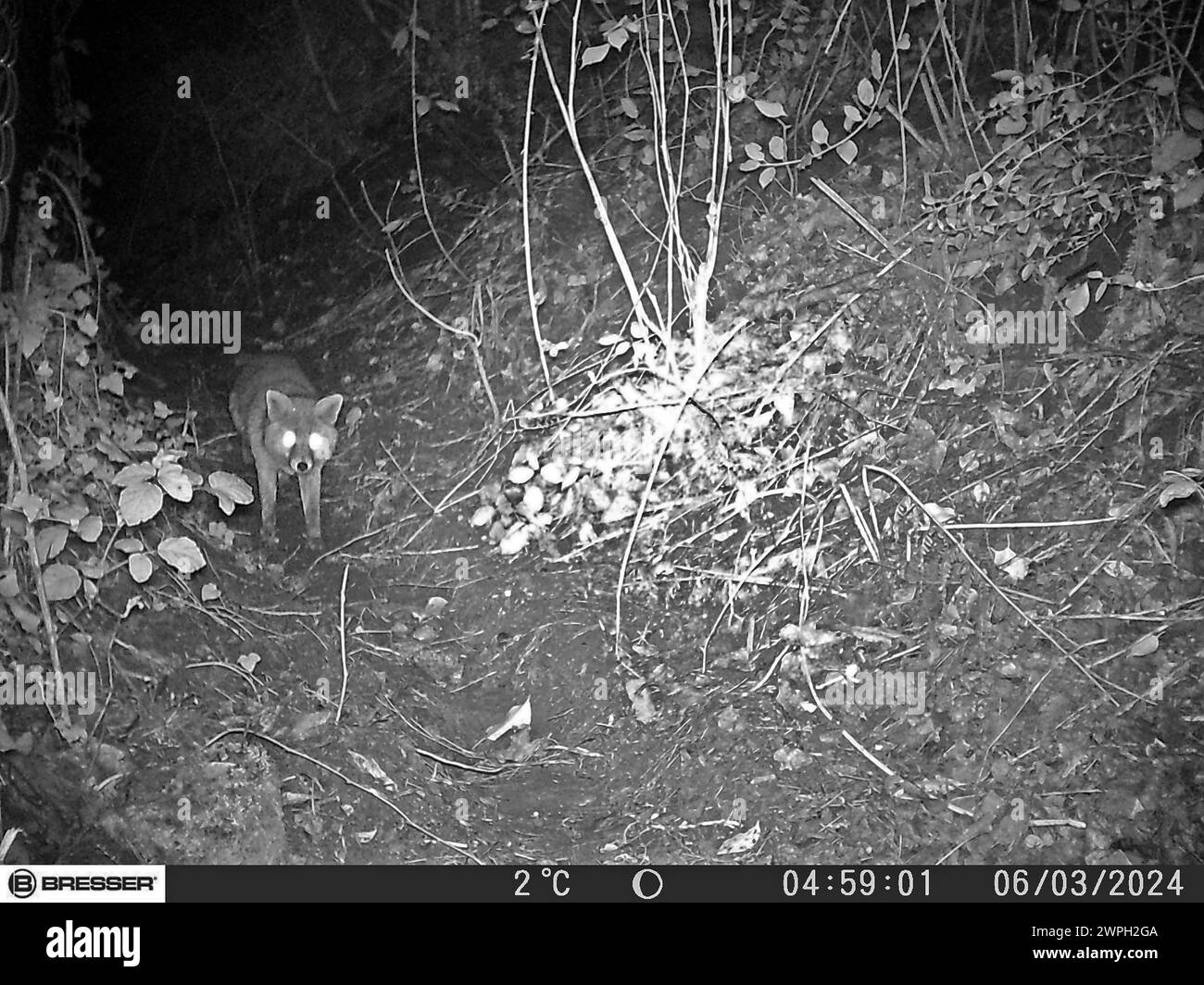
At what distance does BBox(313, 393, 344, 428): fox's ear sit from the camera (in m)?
2.25

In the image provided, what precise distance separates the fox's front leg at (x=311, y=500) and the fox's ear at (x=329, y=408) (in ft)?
0.31

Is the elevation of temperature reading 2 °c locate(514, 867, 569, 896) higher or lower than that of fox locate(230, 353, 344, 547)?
lower

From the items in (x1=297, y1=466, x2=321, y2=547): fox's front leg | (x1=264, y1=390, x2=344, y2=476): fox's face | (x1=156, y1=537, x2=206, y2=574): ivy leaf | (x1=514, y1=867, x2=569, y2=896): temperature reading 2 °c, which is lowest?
(x1=514, y1=867, x2=569, y2=896): temperature reading 2 °c

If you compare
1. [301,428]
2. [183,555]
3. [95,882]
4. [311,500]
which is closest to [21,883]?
[95,882]

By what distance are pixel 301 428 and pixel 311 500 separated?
0.47 ft

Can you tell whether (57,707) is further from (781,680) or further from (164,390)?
(781,680)

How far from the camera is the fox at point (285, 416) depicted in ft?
7.38

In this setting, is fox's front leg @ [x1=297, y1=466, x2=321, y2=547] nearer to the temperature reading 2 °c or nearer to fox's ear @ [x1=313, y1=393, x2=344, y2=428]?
fox's ear @ [x1=313, y1=393, x2=344, y2=428]

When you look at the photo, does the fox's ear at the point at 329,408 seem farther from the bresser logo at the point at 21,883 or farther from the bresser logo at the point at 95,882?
the bresser logo at the point at 21,883

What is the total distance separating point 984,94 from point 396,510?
139cm

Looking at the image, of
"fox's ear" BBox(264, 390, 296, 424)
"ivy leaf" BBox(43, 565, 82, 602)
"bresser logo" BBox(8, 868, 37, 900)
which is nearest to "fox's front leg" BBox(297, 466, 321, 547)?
"fox's ear" BBox(264, 390, 296, 424)

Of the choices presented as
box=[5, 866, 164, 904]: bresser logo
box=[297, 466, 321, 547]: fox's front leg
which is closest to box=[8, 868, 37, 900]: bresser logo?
box=[5, 866, 164, 904]: bresser logo

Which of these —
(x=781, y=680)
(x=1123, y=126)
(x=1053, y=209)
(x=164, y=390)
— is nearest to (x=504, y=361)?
(x=164, y=390)

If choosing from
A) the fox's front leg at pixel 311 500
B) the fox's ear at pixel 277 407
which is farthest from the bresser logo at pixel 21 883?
the fox's ear at pixel 277 407
